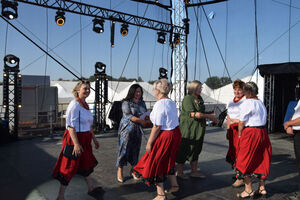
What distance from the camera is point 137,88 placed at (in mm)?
2953

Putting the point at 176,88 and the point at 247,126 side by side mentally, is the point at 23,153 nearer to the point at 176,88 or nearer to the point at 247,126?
the point at 247,126

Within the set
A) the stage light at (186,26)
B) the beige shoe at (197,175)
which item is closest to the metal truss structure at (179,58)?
the stage light at (186,26)

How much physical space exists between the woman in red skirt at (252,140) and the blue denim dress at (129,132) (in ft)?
3.86

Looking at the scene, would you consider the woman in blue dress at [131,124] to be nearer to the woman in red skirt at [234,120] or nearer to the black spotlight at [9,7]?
the woman in red skirt at [234,120]

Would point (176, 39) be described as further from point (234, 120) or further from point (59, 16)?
point (234, 120)

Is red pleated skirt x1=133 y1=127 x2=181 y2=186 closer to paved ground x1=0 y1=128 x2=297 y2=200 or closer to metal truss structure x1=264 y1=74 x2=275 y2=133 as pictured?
paved ground x1=0 y1=128 x2=297 y2=200

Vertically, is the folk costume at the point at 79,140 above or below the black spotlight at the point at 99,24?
below

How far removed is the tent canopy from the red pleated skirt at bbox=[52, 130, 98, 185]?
618 centimetres

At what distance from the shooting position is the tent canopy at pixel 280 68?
664 cm

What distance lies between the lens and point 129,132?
3.05 meters

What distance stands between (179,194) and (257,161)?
36.7 inches

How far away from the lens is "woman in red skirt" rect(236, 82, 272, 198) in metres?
2.53

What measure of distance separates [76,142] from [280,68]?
21.5 feet

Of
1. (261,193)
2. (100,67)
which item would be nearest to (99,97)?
(100,67)
